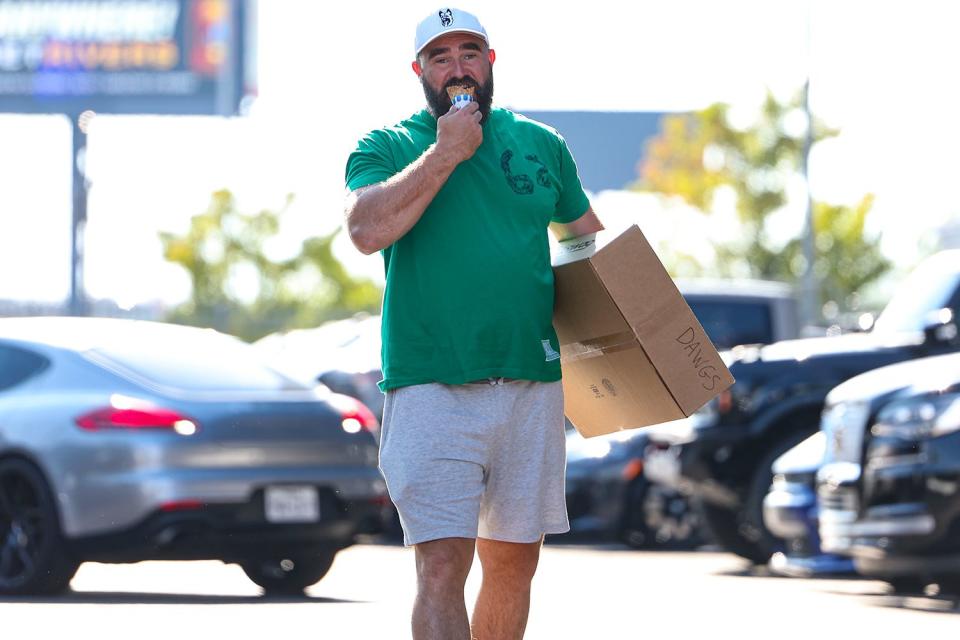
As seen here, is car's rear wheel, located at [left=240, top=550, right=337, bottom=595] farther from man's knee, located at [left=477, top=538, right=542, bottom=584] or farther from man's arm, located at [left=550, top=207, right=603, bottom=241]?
man's knee, located at [left=477, top=538, right=542, bottom=584]

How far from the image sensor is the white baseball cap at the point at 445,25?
5.66 meters

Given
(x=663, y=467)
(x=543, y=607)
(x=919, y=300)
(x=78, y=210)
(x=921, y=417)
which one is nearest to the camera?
(x=921, y=417)

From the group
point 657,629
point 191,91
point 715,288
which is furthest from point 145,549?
point 191,91

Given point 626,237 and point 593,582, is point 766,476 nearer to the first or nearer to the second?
point 593,582

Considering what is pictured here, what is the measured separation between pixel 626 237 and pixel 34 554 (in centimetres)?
560

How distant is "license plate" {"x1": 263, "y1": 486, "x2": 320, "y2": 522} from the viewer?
1075cm

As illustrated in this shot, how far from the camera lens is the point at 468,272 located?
223 inches

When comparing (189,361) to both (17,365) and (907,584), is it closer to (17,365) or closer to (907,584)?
(17,365)

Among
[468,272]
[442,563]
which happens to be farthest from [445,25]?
[442,563]

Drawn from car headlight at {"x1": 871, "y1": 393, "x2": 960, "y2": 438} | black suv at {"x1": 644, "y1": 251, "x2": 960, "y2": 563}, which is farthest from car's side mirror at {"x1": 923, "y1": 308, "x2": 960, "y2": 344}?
car headlight at {"x1": 871, "y1": 393, "x2": 960, "y2": 438}

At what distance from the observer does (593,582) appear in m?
12.5

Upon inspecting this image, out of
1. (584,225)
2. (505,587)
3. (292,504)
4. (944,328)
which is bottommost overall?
(292,504)

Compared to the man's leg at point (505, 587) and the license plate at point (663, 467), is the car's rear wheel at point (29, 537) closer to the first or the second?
the license plate at point (663, 467)

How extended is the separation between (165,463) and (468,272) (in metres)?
5.20
